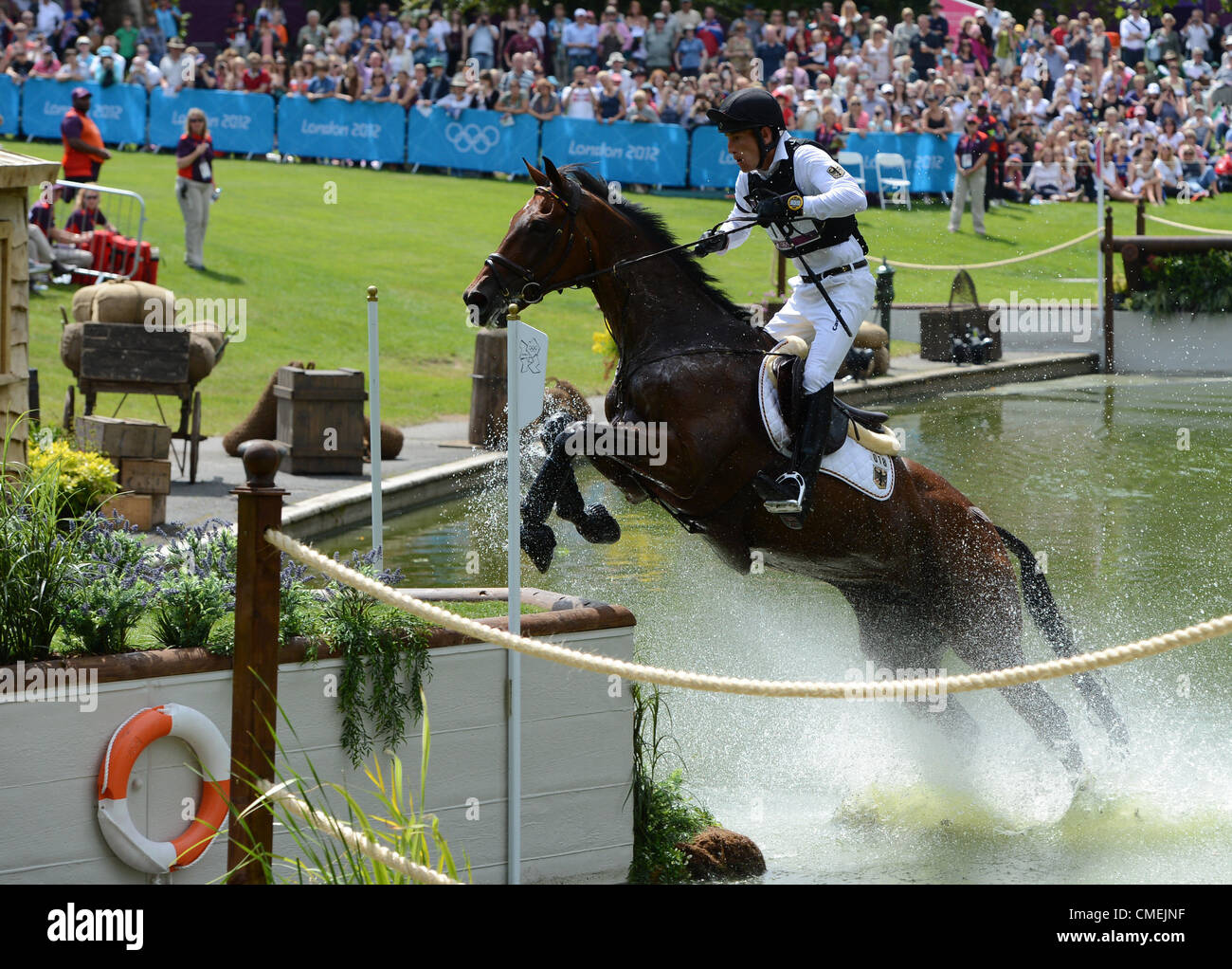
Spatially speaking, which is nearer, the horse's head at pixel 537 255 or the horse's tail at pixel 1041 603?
the horse's head at pixel 537 255

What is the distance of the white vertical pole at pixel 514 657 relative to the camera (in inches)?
213

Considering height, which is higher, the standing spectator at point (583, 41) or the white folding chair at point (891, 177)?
the standing spectator at point (583, 41)

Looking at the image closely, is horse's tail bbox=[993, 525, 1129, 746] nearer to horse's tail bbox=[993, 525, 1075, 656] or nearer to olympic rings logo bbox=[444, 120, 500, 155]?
horse's tail bbox=[993, 525, 1075, 656]

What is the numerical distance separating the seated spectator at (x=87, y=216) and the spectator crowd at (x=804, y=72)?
10934 mm

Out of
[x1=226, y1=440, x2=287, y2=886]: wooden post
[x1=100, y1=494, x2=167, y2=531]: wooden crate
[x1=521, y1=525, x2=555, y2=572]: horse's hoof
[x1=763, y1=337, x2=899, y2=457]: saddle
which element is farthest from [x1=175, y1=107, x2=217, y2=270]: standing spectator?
[x1=226, y1=440, x2=287, y2=886]: wooden post

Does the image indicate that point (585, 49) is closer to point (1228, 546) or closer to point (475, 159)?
point (475, 159)

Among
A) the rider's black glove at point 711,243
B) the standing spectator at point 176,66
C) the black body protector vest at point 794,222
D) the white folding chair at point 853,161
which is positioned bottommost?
the rider's black glove at point 711,243

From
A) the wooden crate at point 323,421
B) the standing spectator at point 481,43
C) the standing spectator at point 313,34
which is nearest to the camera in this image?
the wooden crate at point 323,421

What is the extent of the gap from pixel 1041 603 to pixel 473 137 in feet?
79.7

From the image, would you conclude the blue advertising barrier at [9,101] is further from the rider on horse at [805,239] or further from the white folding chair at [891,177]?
the rider on horse at [805,239]

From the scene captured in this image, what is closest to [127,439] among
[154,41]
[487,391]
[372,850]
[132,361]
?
[132,361]

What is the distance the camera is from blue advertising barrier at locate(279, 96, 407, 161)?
30.7 meters

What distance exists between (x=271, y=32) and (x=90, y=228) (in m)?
14.5

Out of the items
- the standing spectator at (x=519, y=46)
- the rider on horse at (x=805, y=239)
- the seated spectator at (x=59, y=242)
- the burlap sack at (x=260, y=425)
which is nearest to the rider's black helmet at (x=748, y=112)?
the rider on horse at (x=805, y=239)
